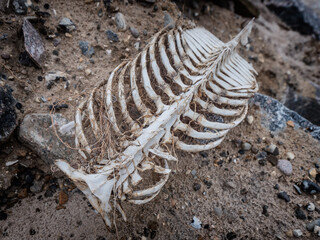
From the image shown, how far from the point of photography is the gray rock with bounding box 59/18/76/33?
3346mm

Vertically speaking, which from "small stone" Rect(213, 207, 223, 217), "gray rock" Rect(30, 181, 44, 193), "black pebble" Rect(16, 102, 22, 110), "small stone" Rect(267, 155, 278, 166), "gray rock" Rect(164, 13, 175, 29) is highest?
"gray rock" Rect(164, 13, 175, 29)

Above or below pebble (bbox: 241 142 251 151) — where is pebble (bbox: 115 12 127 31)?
above

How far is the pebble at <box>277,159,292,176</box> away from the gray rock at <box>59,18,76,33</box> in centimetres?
342

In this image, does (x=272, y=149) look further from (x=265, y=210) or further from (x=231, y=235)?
(x=231, y=235)

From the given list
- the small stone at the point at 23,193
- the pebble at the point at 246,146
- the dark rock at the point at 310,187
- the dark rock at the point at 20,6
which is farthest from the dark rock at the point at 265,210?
the dark rock at the point at 20,6

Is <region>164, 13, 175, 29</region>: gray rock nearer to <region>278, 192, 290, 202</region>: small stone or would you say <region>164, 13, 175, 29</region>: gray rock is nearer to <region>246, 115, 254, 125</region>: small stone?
<region>246, 115, 254, 125</region>: small stone

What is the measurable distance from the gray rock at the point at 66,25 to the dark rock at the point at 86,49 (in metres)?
0.23

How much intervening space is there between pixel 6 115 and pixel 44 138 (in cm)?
44

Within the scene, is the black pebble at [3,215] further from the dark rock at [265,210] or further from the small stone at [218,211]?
the dark rock at [265,210]

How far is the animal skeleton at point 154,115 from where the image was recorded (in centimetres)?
208

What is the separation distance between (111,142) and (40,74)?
1572 mm

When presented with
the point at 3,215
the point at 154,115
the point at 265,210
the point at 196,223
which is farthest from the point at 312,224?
the point at 3,215

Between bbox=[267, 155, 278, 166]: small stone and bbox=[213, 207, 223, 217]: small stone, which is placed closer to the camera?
bbox=[213, 207, 223, 217]: small stone

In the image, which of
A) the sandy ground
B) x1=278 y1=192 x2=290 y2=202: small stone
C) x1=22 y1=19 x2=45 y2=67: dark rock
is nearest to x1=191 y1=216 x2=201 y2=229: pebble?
the sandy ground
